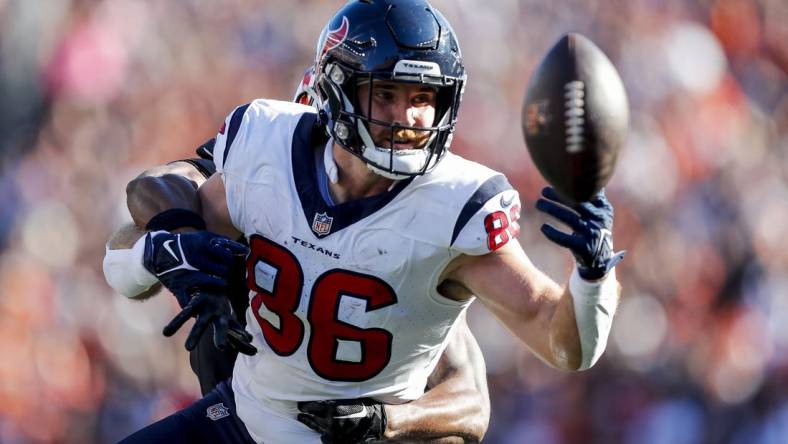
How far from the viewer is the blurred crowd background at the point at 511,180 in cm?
425

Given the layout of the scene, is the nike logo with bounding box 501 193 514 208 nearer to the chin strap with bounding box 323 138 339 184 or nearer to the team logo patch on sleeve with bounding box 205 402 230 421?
the chin strap with bounding box 323 138 339 184

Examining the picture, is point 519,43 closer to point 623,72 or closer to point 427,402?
point 623,72

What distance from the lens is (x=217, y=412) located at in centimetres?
310

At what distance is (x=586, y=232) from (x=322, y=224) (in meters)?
0.75

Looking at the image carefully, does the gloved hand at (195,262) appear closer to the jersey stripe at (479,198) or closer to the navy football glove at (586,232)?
the jersey stripe at (479,198)

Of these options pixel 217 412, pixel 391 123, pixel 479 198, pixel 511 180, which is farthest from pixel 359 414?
pixel 511 180

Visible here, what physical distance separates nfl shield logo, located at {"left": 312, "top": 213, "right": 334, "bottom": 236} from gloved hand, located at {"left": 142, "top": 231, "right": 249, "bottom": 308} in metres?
→ 0.17

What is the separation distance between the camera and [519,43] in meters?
5.15

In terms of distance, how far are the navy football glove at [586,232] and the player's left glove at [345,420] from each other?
28.5 inches

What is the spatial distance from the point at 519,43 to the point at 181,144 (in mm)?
1551

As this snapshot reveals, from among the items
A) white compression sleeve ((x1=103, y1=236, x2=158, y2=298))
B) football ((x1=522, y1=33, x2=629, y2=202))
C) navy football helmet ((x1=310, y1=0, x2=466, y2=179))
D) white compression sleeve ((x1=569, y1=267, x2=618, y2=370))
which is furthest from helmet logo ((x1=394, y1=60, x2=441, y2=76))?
white compression sleeve ((x1=103, y1=236, x2=158, y2=298))

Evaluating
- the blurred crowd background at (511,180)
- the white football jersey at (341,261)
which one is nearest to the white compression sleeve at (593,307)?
the white football jersey at (341,261)

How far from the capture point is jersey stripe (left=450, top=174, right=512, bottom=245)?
2678mm

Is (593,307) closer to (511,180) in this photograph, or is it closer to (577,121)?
(577,121)
